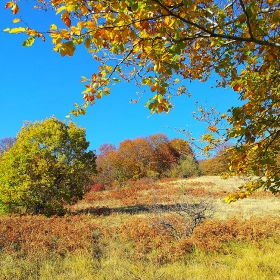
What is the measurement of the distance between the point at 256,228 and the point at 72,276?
638 cm

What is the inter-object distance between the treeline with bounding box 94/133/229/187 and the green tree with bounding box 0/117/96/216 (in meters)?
26.9

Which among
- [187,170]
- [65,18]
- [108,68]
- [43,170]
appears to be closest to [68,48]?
[65,18]

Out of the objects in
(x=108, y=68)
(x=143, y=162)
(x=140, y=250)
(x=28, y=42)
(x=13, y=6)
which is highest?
(x=143, y=162)

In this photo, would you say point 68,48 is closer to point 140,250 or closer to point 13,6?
point 13,6

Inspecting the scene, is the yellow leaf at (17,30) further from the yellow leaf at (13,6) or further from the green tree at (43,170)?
the green tree at (43,170)

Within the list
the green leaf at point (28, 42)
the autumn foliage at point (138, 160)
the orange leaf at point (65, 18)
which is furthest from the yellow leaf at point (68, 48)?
the autumn foliage at point (138, 160)

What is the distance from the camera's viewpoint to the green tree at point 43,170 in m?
11.1

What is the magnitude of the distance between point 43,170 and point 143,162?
33409mm

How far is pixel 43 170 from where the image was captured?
1123cm

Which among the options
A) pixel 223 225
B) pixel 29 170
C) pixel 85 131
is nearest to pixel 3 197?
pixel 29 170

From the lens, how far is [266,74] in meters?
3.04

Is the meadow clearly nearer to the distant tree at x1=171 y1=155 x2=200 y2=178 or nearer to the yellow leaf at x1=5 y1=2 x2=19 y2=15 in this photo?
the yellow leaf at x1=5 y1=2 x2=19 y2=15

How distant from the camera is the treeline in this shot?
38.5 m

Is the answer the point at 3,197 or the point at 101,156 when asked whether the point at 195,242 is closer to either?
the point at 3,197
